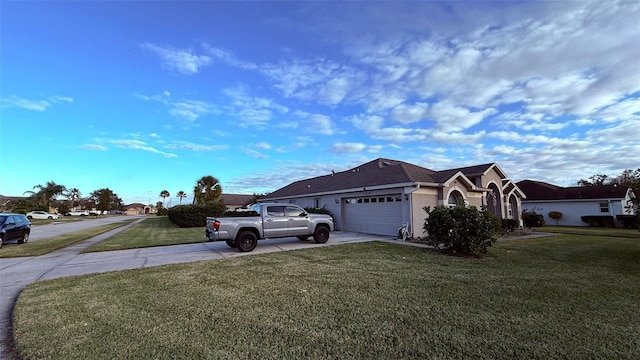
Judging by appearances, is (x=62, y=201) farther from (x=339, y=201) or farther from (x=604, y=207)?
(x=604, y=207)

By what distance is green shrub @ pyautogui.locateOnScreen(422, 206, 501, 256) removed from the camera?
10.0 meters

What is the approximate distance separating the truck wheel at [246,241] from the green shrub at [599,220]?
3169 cm

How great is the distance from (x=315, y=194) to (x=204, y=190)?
2900 centimetres

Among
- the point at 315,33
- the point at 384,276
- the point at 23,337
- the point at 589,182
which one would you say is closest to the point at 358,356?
the point at 384,276

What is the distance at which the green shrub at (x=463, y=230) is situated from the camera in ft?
33.0

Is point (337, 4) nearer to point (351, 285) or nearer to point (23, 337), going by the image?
point (351, 285)

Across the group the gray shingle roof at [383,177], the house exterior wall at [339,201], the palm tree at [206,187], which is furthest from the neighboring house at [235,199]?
the house exterior wall at [339,201]

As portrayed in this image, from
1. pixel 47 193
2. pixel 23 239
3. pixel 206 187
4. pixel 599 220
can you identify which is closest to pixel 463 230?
pixel 23 239

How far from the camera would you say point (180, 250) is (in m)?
12.1

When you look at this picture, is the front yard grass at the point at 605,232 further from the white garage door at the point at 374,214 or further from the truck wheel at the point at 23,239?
the truck wheel at the point at 23,239

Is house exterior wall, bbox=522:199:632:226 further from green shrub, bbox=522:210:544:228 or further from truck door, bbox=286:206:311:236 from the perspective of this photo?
truck door, bbox=286:206:311:236

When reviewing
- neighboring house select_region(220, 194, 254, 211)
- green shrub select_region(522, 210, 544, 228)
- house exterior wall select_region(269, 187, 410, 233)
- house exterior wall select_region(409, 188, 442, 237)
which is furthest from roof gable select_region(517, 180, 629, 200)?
neighboring house select_region(220, 194, 254, 211)

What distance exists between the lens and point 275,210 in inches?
485

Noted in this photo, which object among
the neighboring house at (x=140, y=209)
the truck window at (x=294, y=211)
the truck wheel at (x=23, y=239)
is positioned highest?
the neighboring house at (x=140, y=209)
